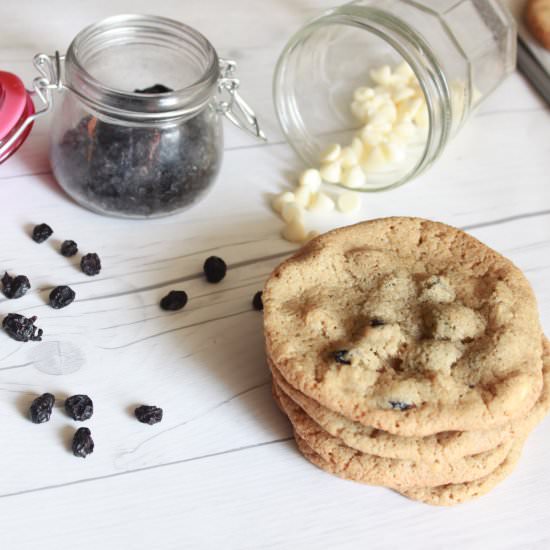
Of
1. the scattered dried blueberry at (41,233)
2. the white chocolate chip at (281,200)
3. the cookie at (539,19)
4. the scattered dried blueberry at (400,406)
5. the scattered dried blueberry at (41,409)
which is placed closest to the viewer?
the scattered dried blueberry at (400,406)

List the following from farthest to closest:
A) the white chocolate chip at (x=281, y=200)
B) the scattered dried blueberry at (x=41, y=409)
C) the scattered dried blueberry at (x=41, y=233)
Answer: the white chocolate chip at (x=281, y=200)
the scattered dried blueberry at (x=41, y=233)
the scattered dried blueberry at (x=41, y=409)

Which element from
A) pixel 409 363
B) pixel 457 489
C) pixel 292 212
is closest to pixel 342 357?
pixel 409 363

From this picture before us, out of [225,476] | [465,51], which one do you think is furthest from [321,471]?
[465,51]

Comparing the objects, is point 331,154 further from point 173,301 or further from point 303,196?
point 173,301

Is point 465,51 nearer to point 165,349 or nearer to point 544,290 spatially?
point 544,290

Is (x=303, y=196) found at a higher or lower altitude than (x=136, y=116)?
lower

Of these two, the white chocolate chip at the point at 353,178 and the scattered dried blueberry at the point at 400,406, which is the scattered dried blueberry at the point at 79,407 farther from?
the white chocolate chip at the point at 353,178

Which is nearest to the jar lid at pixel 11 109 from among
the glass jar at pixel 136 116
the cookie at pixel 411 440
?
the glass jar at pixel 136 116
